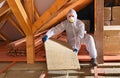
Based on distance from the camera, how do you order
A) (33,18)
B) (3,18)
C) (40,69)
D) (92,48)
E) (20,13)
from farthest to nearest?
(3,18) < (33,18) < (40,69) < (92,48) < (20,13)

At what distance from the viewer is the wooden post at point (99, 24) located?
14.5 ft

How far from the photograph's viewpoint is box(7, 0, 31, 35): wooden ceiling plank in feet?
13.7

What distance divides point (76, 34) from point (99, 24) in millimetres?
456

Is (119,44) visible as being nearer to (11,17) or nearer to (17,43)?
(17,43)

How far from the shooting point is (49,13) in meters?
4.47

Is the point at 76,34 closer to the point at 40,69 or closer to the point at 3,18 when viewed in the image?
the point at 40,69

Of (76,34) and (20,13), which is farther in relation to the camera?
(76,34)

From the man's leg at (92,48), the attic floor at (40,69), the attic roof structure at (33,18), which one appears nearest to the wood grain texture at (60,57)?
the attic floor at (40,69)

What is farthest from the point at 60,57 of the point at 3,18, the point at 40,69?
the point at 3,18

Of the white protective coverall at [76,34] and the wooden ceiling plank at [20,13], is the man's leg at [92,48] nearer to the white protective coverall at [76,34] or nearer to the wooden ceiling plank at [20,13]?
the white protective coverall at [76,34]

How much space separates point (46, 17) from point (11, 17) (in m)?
2.06

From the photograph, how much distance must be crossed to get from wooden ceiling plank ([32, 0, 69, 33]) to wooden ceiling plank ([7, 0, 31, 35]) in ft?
0.43

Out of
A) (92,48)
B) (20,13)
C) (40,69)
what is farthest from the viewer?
(40,69)

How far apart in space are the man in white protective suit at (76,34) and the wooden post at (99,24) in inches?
6.2
